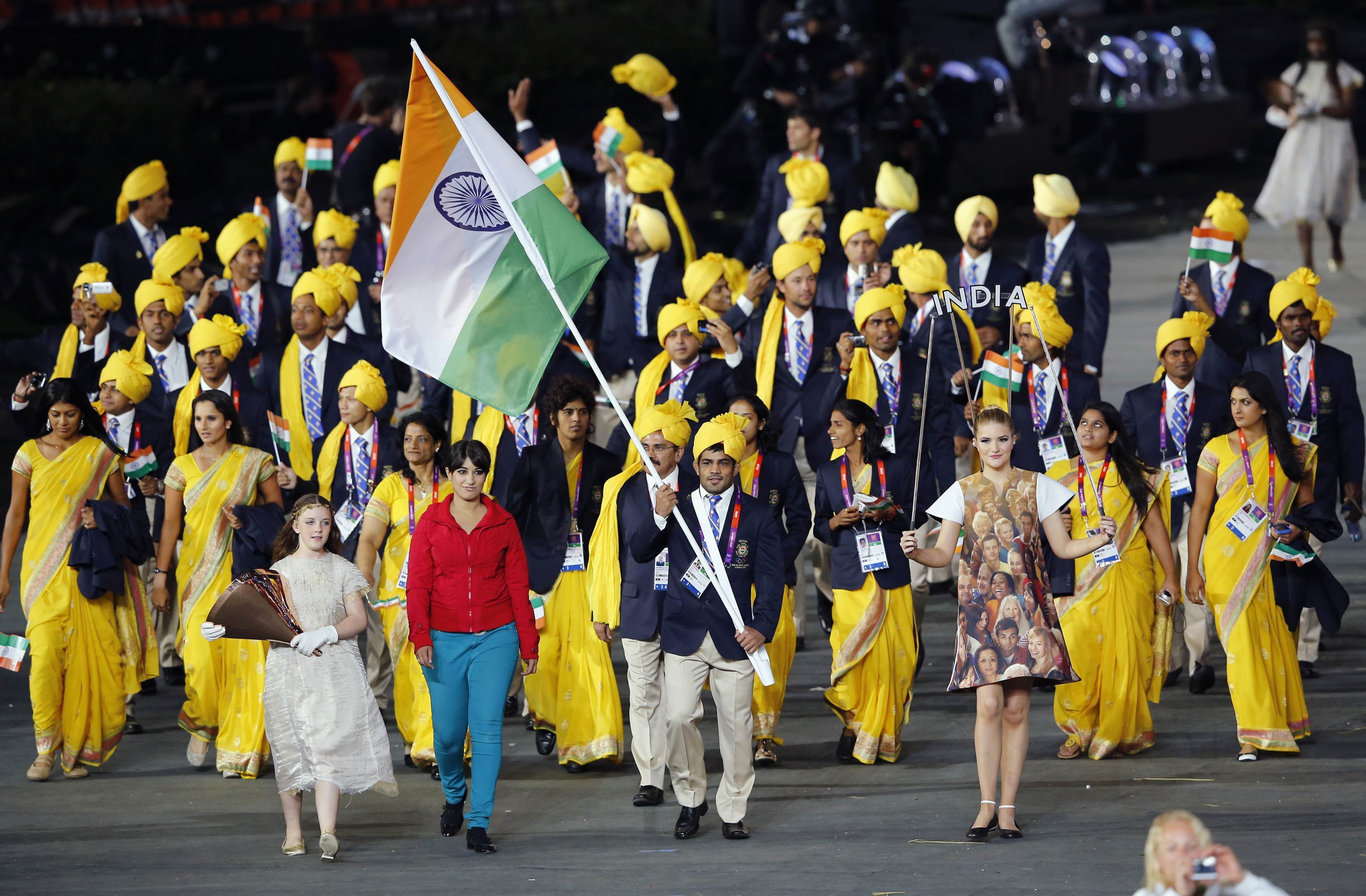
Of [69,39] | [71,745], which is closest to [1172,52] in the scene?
[69,39]

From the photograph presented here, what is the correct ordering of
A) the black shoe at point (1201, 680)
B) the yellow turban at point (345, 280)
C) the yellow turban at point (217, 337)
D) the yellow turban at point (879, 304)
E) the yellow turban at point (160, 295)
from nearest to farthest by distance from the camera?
the black shoe at point (1201, 680)
the yellow turban at point (217, 337)
the yellow turban at point (879, 304)
the yellow turban at point (160, 295)
the yellow turban at point (345, 280)

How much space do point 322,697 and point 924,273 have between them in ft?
15.6

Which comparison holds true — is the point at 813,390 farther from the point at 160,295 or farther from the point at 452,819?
the point at 452,819

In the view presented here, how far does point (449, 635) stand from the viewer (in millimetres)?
8016

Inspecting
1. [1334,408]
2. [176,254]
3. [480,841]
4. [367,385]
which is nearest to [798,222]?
[176,254]

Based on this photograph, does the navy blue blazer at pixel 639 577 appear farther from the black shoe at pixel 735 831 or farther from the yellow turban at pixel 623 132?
the yellow turban at pixel 623 132

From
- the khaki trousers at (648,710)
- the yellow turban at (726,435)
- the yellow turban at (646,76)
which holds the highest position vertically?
the yellow turban at (646,76)

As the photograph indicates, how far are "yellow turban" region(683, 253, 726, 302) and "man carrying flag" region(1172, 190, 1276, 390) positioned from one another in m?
2.43

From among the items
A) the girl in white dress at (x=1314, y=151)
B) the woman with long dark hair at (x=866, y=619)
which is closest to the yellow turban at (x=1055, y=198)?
the woman with long dark hair at (x=866, y=619)

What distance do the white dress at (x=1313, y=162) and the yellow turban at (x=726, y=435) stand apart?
1037cm

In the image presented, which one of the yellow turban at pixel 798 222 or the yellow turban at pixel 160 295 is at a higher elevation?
the yellow turban at pixel 798 222

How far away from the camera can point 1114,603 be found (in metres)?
8.98

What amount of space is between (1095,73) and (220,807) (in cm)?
1744

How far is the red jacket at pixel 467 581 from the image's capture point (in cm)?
798
